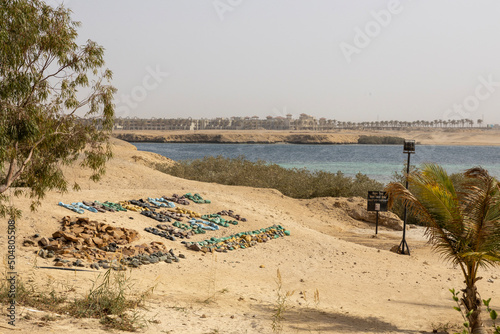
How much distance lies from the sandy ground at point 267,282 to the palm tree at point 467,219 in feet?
3.94

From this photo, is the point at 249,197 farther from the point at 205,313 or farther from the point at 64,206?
the point at 205,313

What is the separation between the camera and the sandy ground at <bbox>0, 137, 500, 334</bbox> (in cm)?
757

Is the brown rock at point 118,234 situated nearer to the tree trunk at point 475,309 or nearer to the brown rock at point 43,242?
the brown rock at point 43,242

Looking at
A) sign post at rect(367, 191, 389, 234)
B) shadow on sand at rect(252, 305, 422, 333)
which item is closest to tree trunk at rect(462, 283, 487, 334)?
shadow on sand at rect(252, 305, 422, 333)

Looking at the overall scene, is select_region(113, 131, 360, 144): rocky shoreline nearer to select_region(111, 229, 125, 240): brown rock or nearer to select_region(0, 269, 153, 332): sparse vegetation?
select_region(111, 229, 125, 240): brown rock

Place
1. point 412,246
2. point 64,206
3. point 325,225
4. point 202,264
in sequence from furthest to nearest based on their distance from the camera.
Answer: point 325,225, point 412,246, point 64,206, point 202,264

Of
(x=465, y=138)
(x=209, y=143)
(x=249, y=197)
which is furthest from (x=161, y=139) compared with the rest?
(x=249, y=197)

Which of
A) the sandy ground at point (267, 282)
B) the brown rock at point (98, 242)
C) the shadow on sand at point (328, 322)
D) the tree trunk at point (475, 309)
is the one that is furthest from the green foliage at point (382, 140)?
the shadow on sand at point (328, 322)

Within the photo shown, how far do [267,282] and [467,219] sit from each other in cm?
438

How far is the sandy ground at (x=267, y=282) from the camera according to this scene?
7573 millimetres

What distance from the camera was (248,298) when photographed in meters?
9.08

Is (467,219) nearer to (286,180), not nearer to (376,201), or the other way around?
(376,201)

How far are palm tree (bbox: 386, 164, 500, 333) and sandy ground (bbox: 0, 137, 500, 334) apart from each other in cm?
120

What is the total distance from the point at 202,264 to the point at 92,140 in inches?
154
